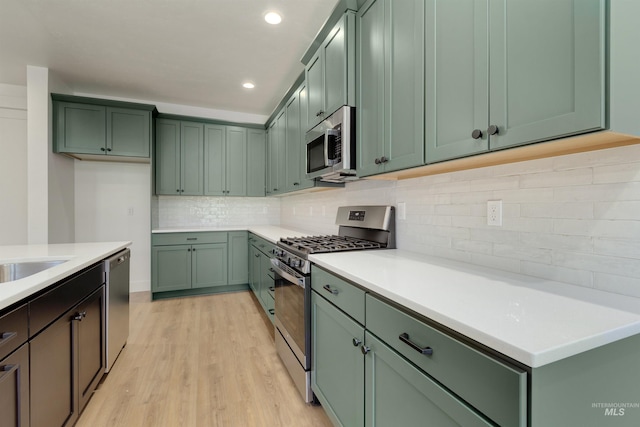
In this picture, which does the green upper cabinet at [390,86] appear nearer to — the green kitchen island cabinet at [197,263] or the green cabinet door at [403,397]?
the green cabinet door at [403,397]

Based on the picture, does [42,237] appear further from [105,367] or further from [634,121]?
[634,121]

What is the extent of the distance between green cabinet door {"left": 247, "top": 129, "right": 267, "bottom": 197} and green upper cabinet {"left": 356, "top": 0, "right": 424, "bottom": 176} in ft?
9.13

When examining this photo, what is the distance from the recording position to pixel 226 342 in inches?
102

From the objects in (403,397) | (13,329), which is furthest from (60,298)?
(403,397)

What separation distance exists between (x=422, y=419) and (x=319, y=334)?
828 mm

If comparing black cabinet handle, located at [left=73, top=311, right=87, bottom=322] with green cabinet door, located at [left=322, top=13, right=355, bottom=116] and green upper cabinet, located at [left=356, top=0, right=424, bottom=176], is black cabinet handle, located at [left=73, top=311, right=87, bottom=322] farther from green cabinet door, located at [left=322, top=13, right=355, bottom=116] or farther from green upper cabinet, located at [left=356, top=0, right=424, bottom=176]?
green cabinet door, located at [left=322, top=13, right=355, bottom=116]

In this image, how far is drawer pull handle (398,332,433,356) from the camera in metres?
0.82

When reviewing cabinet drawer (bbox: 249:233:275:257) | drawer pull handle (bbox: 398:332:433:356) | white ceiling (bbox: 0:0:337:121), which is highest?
white ceiling (bbox: 0:0:337:121)

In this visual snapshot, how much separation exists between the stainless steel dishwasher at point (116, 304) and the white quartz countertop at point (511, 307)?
1706mm

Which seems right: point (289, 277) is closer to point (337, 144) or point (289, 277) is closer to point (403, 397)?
point (337, 144)

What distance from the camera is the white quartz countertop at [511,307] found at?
62 cm

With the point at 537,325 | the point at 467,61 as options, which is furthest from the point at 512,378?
the point at 467,61

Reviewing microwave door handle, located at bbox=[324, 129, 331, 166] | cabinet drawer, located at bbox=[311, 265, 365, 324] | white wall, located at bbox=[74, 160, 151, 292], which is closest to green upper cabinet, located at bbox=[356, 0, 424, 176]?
microwave door handle, located at bbox=[324, 129, 331, 166]

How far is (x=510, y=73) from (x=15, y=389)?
A: 2034 mm
